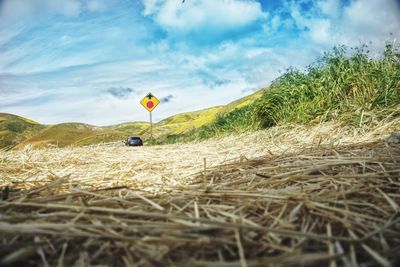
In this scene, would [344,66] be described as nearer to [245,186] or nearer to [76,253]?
[245,186]

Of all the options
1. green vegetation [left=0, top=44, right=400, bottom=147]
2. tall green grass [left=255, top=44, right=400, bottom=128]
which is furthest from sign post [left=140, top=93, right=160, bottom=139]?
tall green grass [left=255, top=44, right=400, bottom=128]

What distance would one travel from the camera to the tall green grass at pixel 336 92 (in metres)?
4.02

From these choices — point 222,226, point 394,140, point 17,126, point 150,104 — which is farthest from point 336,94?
point 17,126

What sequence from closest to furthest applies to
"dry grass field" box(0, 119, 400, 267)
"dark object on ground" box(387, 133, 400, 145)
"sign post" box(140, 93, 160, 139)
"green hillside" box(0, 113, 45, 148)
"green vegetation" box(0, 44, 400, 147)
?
"dry grass field" box(0, 119, 400, 267) → "dark object on ground" box(387, 133, 400, 145) → "green vegetation" box(0, 44, 400, 147) → "sign post" box(140, 93, 160, 139) → "green hillside" box(0, 113, 45, 148)

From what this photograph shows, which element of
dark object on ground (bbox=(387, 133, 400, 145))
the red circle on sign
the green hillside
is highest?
the green hillside

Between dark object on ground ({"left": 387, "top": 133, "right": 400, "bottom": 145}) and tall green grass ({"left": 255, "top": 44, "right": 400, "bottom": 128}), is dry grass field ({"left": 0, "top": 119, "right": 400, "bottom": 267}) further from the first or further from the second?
tall green grass ({"left": 255, "top": 44, "right": 400, "bottom": 128})

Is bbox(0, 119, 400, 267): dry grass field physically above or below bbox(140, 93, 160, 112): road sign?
below

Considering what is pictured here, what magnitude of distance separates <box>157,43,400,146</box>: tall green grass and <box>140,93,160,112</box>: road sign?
12.4 m

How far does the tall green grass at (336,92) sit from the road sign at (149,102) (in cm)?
1237

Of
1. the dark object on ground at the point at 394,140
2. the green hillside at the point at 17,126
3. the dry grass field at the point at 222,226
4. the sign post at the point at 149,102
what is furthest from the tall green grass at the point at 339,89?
the green hillside at the point at 17,126

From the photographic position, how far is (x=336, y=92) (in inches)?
193

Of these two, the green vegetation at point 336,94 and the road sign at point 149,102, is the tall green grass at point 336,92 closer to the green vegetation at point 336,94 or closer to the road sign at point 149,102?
the green vegetation at point 336,94

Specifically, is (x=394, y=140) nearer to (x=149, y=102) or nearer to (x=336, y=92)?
(x=336, y=92)

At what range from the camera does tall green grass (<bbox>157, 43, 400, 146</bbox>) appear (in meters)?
4.02
